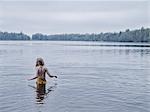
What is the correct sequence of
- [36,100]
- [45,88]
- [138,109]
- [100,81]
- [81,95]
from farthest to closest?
[100,81]
[45,88]
[81,95]
[36,100]
[138,109]

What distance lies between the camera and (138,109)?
1902 centimetres

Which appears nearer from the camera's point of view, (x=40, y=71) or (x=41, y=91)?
(x=41, y=91)

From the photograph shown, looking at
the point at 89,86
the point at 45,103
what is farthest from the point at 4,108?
the point at 89,86

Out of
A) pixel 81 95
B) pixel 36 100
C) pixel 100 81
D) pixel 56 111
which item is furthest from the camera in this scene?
pixel 100 81

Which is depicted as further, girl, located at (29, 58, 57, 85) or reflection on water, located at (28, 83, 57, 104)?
girl, located at (29, 58, 57, 85)

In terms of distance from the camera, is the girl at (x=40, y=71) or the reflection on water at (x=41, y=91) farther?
the girl at (x=40, y=71)

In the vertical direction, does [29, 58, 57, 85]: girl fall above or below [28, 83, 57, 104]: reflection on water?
above

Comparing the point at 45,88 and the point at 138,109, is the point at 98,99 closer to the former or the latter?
the point at 138,109

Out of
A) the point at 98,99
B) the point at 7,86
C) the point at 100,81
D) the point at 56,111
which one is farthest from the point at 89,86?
the point at 56,111

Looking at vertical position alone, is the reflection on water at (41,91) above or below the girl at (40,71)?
below

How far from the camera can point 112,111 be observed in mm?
18297

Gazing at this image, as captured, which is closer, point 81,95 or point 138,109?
point 138,109

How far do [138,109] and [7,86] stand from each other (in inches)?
505

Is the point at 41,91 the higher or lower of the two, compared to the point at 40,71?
lower
